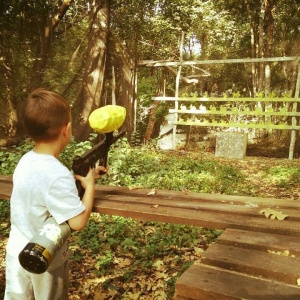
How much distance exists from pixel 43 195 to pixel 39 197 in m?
0.04

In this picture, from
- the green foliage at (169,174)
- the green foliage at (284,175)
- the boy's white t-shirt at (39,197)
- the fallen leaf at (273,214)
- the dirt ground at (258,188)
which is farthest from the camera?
the green foliage at (284,175)

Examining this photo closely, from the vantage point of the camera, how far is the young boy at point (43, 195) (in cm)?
152

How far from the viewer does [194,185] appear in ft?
18.0

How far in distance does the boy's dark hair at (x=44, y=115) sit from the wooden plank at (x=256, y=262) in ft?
3.14

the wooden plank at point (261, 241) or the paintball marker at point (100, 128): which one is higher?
the paintball marker at point (100, 128)

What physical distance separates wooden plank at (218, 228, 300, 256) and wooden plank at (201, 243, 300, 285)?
6 cm

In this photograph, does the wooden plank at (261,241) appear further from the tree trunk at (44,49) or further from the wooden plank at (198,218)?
the tree trunk at (44,49)

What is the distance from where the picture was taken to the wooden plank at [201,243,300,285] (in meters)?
1.35

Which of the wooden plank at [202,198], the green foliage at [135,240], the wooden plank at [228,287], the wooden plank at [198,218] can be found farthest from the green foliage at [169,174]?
the wooden plank at [228,287]

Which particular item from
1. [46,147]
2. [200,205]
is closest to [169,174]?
[200,205]

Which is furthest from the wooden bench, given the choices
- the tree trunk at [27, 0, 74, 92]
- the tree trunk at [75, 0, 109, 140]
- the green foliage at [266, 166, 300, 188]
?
the tree trunk at [27, 0, 74, 92]

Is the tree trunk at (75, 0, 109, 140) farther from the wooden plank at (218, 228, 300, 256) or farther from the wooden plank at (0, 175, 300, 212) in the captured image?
the wooden plank at (218, 228, 300, 256)

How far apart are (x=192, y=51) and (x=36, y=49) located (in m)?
10.2

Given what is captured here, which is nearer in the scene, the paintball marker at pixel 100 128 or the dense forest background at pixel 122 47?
the paintball marker at pixel 100 128
